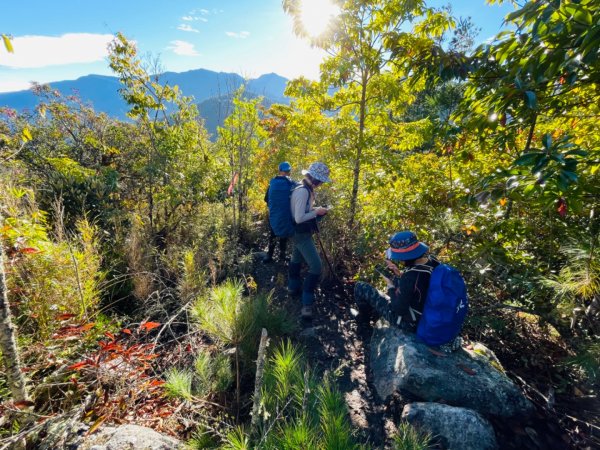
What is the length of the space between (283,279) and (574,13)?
179 inches

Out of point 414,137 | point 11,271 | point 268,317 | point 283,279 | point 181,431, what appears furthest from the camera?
point 283,279

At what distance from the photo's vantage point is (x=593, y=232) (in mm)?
2045

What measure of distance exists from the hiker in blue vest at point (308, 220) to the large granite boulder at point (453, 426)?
77.8 inches

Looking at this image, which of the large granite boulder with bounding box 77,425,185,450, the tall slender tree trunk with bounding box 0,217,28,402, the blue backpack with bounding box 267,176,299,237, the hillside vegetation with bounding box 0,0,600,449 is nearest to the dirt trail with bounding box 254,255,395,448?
the hillside vegetation with bounding box 0,0,600,449

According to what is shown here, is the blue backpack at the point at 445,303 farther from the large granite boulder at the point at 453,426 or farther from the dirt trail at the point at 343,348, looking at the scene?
the dirt trail at the point at 343,348

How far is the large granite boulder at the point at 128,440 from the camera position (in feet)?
5.81

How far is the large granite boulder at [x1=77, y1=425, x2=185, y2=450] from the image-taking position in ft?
5.81

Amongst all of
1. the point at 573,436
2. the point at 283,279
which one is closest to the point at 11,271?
the point at 283,279

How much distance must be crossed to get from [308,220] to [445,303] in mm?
2006

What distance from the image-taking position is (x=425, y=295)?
273 cm

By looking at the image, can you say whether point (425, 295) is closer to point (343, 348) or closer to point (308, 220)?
point (343, 348)

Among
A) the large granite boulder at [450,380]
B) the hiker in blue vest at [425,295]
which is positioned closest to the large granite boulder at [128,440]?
the large granite boulder at [450,380]

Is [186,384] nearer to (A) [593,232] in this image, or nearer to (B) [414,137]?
(A) [593,232]

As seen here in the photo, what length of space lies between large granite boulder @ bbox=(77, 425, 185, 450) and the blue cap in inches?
90.7
